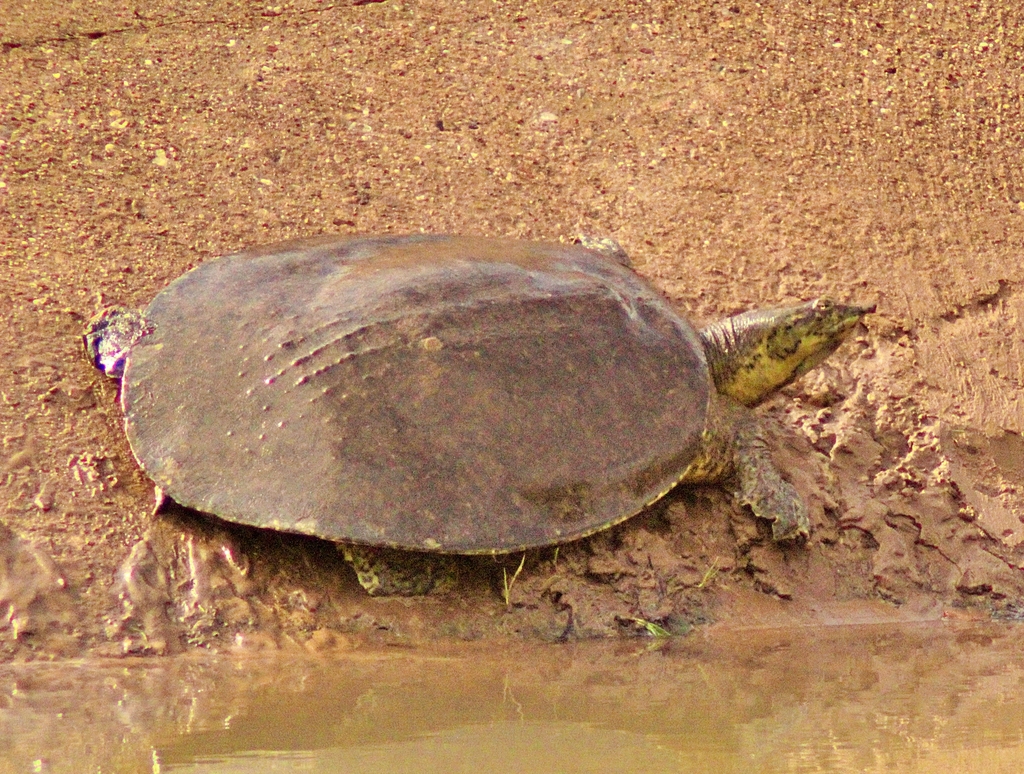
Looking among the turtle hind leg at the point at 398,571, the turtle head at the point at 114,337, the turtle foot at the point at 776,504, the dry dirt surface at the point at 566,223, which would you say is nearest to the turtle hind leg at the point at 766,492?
the turtle foot at the point at 776,504

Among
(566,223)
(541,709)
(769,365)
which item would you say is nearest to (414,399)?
(541,709)

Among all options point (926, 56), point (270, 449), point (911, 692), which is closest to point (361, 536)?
point (270, 449)

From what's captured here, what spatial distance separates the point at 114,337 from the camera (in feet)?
14.6

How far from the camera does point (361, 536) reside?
377cm

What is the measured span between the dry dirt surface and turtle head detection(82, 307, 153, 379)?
0.49 ft

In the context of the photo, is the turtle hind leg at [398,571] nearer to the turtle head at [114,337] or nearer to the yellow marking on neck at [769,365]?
the turtle head at [114,337]

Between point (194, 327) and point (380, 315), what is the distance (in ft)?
2.10

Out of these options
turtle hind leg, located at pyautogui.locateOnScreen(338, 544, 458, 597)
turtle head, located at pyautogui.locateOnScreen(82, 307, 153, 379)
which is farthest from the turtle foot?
turtle head, located at pyautogui.locateOnScreen(82, 307, 153, 379)

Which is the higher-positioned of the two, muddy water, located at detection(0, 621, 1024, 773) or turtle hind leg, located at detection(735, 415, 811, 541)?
turtle hind leg, located at detection(735, 415, 811, 541)

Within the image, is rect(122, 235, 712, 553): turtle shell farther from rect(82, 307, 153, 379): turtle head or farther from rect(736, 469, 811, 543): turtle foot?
rect(736, 469, 811, 543): turtle foot

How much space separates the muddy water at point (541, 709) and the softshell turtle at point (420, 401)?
418mm

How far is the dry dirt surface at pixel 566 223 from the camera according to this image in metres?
4.13

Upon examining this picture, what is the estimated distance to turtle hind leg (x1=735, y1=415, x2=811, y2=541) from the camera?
4.55m

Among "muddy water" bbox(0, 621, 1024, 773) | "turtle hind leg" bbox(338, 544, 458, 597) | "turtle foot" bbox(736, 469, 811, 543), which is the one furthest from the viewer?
"turtle foot" bbox(736, 469, 811, 543)
